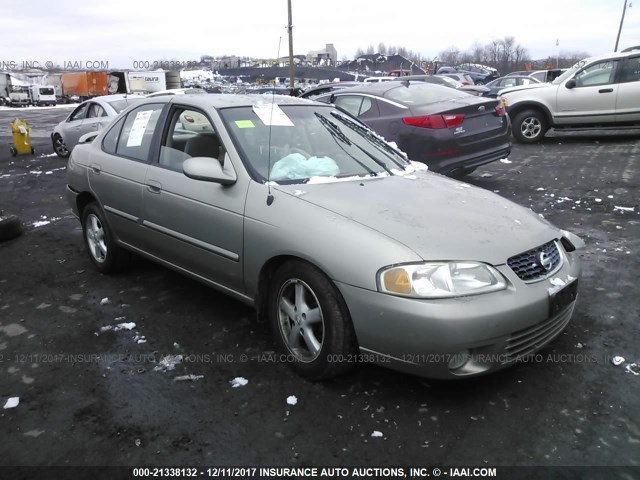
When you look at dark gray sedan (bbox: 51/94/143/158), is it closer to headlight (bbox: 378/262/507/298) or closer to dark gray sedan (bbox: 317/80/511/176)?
dark gray sedan (bbox: 317/80/511/176)

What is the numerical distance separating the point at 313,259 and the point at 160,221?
158cm

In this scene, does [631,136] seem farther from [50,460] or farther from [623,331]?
[50,460]

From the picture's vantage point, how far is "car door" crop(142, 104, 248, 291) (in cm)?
337

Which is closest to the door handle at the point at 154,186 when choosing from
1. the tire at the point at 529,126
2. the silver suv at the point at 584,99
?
the silver suv at the point at 584,99

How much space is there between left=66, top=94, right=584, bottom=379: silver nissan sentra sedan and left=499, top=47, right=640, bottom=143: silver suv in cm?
836

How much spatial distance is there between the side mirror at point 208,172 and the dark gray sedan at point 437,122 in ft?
13.1

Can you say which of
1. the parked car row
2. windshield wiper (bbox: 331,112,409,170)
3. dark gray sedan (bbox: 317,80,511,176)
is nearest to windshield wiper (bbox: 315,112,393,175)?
windshield wiper (bbox: 331,112,409,170)

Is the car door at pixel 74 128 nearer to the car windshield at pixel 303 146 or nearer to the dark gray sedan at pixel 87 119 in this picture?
the dark gray sedan at pixel 87 119

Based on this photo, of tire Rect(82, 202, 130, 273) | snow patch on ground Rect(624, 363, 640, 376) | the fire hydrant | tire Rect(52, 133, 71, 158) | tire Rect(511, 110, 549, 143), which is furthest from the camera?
the fire hydrant

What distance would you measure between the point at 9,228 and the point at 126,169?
2.70 meters

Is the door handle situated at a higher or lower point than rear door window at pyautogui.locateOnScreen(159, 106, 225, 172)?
lower

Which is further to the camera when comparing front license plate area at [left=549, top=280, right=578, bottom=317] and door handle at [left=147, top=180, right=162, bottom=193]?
door handle at [left=147, top=180, right=162, bottom=193]

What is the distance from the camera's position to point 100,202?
181 inches

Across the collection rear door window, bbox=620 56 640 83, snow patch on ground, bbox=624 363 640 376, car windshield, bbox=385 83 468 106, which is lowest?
snow patch on ground, bbox=624 363 640 376
